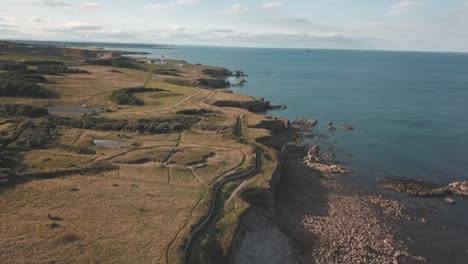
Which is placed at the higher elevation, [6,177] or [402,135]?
[6,177]

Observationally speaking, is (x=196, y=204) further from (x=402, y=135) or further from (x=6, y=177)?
(x=402, y=135)

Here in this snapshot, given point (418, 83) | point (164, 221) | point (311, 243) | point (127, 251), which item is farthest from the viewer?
point (418, 83)

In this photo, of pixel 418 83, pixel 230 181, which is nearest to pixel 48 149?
pixel 230 181

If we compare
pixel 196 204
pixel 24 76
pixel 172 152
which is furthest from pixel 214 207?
pixel 24 76

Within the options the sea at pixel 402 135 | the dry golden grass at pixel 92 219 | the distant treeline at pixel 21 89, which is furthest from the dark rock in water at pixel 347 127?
the distant treeline at pixel 21 89

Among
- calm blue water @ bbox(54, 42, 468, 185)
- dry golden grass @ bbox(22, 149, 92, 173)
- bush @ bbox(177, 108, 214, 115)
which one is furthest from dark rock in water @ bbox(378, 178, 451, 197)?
dry golden grass @ bbox(22, 149, 92, 173)

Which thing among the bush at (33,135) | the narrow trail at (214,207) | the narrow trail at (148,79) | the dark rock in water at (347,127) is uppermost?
the narrow trail at (148,79)

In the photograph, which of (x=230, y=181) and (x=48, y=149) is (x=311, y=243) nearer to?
(x=230, y=181)

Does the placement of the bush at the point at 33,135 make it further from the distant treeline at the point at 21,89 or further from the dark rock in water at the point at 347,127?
the dark rock in water at the point at 347,127
